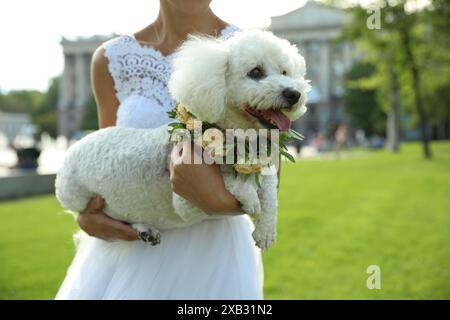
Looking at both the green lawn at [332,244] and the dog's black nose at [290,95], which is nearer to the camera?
the dog's black nose at [290,95]

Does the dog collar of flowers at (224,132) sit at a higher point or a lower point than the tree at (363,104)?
lower

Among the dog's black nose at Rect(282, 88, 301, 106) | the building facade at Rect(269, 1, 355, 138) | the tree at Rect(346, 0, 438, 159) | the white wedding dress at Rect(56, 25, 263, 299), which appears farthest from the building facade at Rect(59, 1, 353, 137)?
the dog's black nose at Rect(282, 88, 301, 106)

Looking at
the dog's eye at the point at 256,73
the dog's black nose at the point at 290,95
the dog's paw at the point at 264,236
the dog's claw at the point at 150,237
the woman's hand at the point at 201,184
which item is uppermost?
the dog's eye at the point at 256,73

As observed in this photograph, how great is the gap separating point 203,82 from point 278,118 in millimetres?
298

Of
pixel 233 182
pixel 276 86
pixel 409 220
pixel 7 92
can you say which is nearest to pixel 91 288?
pixel 233 182

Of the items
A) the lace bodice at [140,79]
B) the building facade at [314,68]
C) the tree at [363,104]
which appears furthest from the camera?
the tree at [363,104]

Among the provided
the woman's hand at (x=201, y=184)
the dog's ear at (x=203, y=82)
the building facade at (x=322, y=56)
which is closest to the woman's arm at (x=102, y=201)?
the woman's hand at (x=201, y=184)

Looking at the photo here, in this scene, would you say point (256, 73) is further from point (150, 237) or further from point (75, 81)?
point (75, 81)

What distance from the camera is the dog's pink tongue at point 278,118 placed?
1.82m

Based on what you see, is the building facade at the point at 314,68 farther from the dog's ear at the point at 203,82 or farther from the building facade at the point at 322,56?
the dog's ear at the point at 203,82

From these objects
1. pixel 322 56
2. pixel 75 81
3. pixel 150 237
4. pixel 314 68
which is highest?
pixel 322 56

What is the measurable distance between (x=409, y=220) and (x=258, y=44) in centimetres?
793

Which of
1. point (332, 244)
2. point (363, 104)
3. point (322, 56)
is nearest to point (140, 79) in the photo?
point (332, 244)

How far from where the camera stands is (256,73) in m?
1.86
